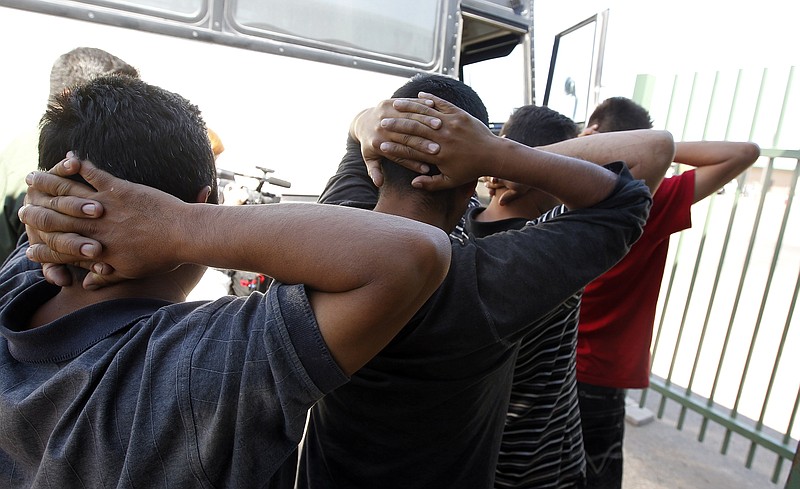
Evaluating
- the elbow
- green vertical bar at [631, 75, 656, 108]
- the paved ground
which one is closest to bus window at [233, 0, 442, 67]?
green vertical bar at [631, 75, 656, 108]

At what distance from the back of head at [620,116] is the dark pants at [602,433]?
112 cm

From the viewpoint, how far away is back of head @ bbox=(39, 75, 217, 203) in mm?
859

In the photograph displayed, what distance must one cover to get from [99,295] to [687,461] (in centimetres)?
375

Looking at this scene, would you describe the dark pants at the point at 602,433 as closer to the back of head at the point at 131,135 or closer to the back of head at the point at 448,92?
the back of head at the point at 448,92

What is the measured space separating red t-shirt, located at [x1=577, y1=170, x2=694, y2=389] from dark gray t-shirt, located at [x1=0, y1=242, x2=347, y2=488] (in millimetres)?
1647

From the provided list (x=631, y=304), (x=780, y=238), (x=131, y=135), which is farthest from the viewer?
(x=780, y=238)

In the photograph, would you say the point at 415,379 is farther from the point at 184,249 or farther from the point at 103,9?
the point at 103,9

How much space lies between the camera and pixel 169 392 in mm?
750

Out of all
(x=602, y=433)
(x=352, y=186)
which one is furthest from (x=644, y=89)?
(x=352, y=186)

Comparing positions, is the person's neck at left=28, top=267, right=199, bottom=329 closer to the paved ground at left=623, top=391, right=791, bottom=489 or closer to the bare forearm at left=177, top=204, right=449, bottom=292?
the bare forearm at left=177, top=204, right=449, bottom=292

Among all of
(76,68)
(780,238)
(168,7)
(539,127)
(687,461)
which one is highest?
(168,7)

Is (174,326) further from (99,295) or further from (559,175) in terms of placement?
(559,175)

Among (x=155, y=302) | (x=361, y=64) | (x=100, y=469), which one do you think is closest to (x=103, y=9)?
(x=361, y=64)

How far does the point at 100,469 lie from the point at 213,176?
54 cm
